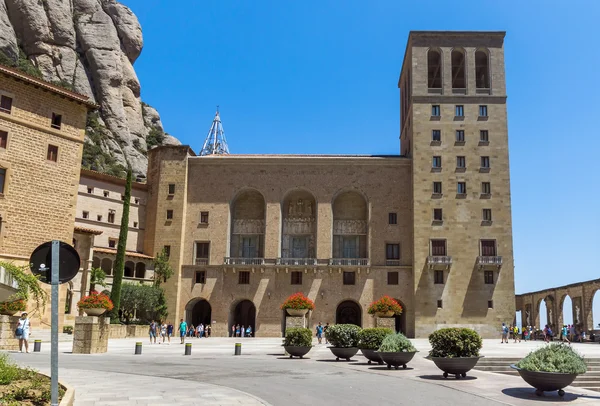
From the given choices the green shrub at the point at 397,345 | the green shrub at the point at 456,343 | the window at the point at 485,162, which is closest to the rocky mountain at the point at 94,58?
the window at the point at 485,162

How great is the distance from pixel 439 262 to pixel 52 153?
31.5m

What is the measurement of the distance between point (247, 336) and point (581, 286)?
1120 inches

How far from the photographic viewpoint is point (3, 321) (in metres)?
25.4

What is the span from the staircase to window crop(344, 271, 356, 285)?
3022cm

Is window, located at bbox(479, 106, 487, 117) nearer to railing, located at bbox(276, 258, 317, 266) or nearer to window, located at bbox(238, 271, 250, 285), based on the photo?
railing, located at bbox(276, 258, 317, 266)

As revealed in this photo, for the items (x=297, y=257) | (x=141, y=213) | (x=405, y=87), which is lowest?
(x=297, y=257)

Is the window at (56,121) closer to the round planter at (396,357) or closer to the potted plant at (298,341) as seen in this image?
the potted plant at (298,341)

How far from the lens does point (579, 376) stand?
56.0ft

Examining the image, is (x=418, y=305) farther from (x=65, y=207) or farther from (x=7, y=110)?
(x=7, y=110)

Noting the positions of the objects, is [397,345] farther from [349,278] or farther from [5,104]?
[349,278]

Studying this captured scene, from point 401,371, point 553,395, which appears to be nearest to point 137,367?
point 401,371

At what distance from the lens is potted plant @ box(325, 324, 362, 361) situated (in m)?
21.7

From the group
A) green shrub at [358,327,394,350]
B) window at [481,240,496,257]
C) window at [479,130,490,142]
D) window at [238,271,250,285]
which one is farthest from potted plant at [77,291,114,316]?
window at [479,130,490,142]

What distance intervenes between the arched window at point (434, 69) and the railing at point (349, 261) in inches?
730
